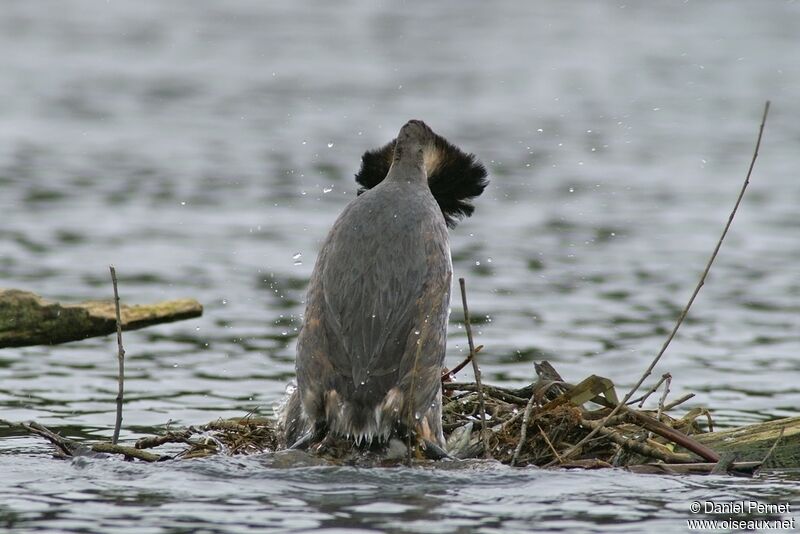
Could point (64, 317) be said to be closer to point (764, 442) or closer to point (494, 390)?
point (494, 390)

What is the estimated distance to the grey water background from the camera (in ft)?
23.6

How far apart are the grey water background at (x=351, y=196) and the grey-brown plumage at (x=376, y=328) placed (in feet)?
1.16

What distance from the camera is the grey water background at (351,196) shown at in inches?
283

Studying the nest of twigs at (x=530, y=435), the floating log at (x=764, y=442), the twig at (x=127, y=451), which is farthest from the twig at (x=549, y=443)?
the twig at (x=127, y=451)

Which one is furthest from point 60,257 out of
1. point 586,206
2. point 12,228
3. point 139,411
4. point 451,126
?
point 451,126

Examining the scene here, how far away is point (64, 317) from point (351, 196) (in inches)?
374

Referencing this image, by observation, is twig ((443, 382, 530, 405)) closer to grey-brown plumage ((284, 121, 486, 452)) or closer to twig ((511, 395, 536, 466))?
twig ((511, 395, 536, 466))

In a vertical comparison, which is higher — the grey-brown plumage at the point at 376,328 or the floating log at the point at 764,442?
the grey-brown plumage at the point at 376,328

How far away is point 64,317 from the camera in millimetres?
9414

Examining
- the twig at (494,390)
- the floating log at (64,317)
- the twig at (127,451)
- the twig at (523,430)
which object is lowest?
the twig at (127,451)

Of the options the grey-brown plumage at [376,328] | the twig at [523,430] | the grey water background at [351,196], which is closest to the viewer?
the grey water background at [351,196]

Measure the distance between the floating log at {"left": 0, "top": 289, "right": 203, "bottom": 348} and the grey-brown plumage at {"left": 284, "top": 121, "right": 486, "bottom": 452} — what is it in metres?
1.88

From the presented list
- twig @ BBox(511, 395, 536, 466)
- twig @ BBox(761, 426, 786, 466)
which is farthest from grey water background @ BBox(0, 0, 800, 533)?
twig @ BBox(511, 395, 536, 466)

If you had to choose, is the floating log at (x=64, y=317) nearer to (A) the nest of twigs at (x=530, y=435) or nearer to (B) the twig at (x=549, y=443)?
(A) the nest of twigs at (x=530, y=435)
